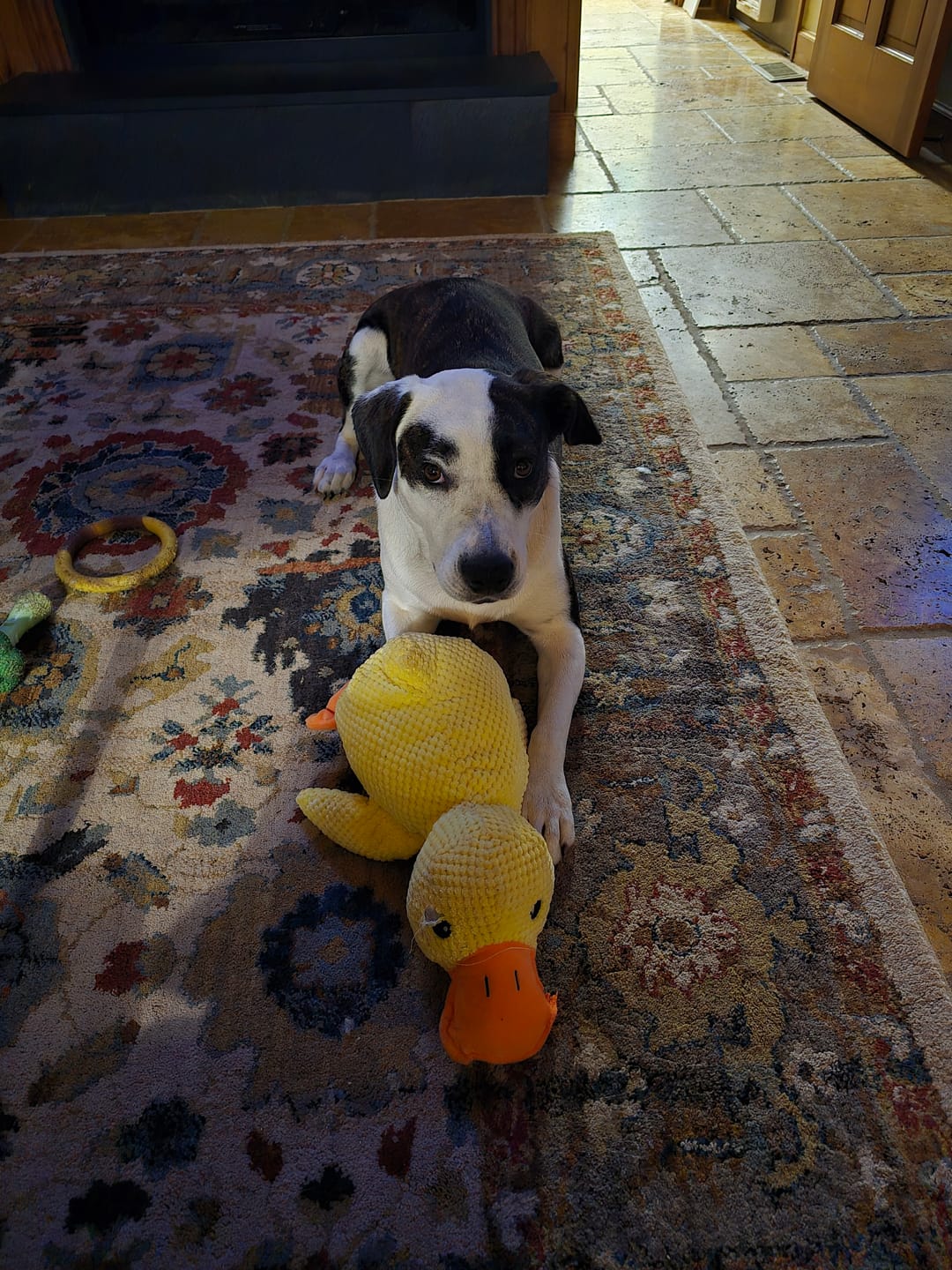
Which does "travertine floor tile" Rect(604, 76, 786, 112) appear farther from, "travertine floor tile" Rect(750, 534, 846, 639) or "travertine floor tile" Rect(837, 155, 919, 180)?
"travertine floor tile" Rect(750, 534, 846, 639)

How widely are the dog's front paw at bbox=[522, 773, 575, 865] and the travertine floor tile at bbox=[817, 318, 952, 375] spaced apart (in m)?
2.06

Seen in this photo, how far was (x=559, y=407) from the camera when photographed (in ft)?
5.36

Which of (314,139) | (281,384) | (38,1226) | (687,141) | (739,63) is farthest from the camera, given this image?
(739,63)

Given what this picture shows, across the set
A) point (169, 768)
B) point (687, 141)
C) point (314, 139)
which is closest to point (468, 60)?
point (314, 139)

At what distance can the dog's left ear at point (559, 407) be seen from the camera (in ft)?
5.28

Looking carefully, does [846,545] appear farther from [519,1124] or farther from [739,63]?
[739,63]

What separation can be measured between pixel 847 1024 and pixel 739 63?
6.99m

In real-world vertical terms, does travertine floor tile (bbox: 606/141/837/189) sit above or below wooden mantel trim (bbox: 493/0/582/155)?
below

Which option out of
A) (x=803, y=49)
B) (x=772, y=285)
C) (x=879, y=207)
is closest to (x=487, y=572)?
(x=772, y=285)

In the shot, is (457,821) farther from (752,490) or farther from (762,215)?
(762,215)

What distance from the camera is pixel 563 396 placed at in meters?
1.62

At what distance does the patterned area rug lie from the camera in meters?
1.04

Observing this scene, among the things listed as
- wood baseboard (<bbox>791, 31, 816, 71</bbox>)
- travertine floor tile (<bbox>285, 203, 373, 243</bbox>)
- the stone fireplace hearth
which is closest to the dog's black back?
travertine floor tile (<bbox>285, 203, 373, 243</bbox>)

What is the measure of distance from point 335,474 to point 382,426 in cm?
74
